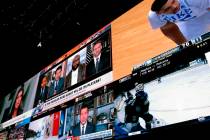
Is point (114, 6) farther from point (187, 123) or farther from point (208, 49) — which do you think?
point (187, 123)

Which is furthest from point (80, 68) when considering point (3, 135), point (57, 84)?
point (3, 135)

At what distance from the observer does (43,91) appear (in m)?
4.27

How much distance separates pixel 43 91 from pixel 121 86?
6.96 feet

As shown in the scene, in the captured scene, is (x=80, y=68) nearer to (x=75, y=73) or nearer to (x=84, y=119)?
(x=75, y=73)

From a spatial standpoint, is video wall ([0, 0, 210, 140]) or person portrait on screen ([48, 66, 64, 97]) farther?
person portrait on screen ([48, 66, 64, 97])

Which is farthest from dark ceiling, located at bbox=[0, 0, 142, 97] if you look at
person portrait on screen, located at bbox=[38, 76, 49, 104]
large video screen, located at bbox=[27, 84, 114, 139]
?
large video screen, located at bbox=[27, 84, 114, 139]

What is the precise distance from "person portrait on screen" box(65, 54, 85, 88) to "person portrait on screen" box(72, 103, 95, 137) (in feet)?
1.78

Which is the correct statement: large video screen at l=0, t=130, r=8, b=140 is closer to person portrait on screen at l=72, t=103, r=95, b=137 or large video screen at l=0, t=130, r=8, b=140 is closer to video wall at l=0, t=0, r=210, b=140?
video wall at l=0, t=0, r=210, b=140

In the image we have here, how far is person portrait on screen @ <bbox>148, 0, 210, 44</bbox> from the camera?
6.97 feet

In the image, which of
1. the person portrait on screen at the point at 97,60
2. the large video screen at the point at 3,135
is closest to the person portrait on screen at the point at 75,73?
the person portrait on screen at the point at 97,60

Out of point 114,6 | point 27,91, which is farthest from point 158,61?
point 27,91

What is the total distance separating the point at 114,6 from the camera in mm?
3504

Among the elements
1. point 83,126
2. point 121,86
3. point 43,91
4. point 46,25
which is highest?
point 46,25

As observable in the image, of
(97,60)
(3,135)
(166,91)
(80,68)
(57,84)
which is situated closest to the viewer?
(166,91)
